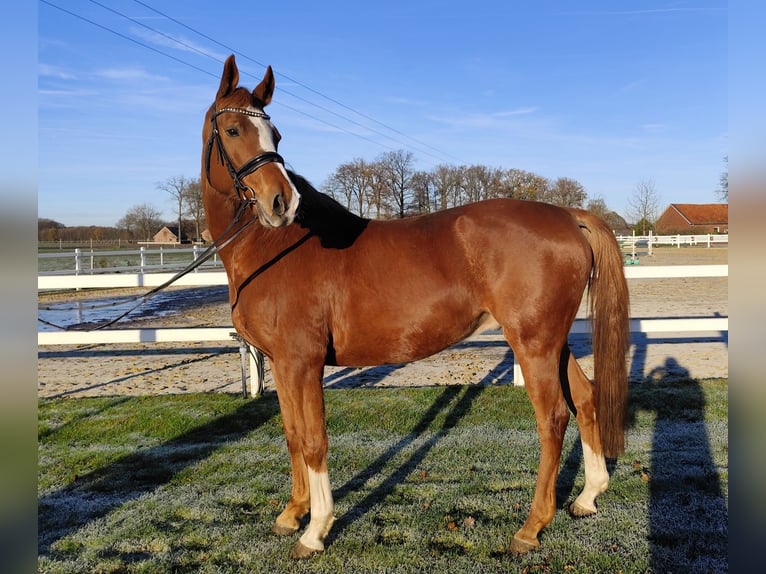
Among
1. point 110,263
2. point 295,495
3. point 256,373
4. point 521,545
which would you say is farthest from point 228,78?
point 110,263

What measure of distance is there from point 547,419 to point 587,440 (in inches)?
22.6

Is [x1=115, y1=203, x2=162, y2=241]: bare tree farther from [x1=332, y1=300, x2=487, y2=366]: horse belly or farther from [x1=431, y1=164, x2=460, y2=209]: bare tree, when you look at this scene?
[x1=332, y1=300, x2=487, y2=366]: horse belly

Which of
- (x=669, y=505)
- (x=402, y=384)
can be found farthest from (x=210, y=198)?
(x=402, y=384)

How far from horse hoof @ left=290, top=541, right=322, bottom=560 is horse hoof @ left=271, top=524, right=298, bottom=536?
0.24m

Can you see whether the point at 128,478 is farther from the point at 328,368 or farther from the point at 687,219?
the point at 687,219

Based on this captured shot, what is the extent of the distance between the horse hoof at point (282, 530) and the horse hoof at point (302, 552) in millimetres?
240

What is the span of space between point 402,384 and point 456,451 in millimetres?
2547

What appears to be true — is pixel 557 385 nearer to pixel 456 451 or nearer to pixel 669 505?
pixel 669 505

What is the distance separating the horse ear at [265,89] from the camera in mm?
3291

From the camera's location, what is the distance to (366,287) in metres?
3.33

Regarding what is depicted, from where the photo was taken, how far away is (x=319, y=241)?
3.44 meters

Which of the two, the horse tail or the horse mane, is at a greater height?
the horse mane

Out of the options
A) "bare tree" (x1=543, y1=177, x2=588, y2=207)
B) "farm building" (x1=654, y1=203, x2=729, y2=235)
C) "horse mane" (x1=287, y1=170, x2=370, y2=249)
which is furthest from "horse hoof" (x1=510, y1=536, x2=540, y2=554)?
"farm building" (x1=654, y1=203, x2=729, y2=235)

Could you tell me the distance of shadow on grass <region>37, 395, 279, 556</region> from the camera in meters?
3.54
